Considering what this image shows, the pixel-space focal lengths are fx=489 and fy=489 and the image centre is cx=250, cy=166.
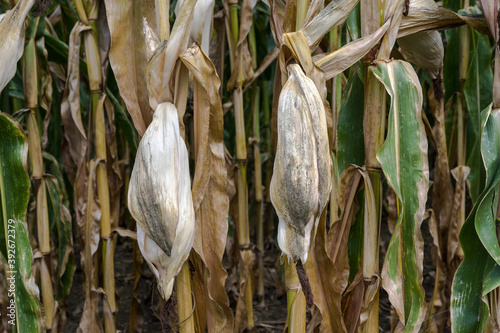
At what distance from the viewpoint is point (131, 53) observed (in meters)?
0.74

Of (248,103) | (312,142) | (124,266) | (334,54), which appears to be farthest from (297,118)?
(124,266)

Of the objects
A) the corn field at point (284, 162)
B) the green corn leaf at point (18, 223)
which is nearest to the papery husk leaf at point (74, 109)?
the corn field at point (284, 162)

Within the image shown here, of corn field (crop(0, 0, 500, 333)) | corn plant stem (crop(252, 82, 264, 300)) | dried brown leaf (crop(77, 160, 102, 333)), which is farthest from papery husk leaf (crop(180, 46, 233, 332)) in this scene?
corn plant stem (crop(252, 82, 264, 300))

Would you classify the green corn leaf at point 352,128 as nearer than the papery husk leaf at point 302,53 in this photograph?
No

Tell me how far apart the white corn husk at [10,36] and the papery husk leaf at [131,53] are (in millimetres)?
135

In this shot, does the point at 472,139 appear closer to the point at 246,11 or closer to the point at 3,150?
the point at 246,11

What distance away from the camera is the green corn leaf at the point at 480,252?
2.54 feet

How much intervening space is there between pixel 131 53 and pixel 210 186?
0.77 ft

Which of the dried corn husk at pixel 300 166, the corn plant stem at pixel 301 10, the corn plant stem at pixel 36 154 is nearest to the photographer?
the dried corn husk at pixel 300 166

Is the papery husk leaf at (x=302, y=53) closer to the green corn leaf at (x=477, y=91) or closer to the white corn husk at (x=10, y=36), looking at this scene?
the white corn husk at (x=10, y=36)

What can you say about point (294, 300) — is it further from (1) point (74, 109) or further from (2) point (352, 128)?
(1) point (74, 109)

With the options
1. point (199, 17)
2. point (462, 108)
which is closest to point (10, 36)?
point (199, 17)

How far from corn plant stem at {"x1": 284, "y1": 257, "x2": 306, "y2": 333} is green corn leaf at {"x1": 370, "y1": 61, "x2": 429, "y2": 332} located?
0.42 ft

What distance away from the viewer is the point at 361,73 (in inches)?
33.3
